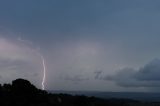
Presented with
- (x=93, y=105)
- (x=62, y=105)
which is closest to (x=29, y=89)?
(x=62, y=105)

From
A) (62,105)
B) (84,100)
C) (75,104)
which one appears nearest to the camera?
(62,105)

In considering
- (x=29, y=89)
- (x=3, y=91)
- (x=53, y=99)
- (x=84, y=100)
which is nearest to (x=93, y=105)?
(x=84, y=100)

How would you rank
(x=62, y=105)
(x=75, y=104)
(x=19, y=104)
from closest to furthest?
(x=19, y=104) < (x=62, y=105) < (x=75, y=104)

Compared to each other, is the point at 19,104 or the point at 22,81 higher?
the point at 22,81

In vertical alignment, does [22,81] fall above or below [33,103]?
above

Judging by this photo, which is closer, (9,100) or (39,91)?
(9,100)

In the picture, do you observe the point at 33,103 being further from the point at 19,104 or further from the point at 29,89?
→ the point at 29,89

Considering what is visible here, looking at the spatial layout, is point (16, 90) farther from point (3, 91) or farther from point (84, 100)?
point (84, 100)

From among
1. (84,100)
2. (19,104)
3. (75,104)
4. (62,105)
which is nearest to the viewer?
(19,104)

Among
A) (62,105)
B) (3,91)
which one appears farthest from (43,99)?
(3,91)

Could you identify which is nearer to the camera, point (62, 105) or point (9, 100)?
point (9, 100)
